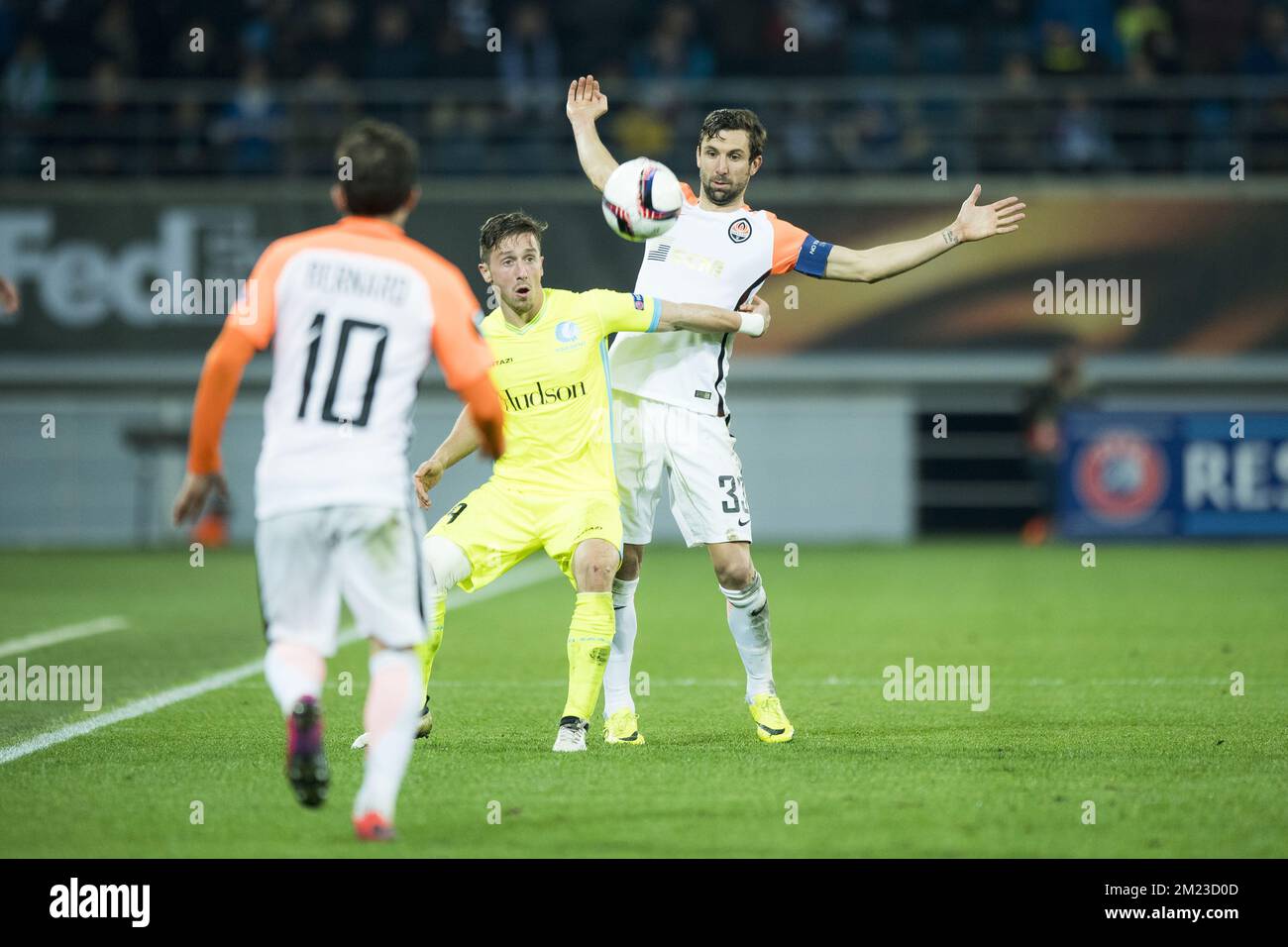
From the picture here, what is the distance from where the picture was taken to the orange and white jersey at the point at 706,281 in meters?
7.84

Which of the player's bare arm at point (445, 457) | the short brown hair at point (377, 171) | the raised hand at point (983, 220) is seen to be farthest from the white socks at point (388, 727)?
the raised hand at point (983, 220)

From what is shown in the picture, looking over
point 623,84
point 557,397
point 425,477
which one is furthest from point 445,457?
point 623,84

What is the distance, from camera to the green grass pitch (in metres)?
5.59

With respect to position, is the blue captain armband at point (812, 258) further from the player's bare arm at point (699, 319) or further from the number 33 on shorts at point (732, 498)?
the number 33 on shorts at point (732, 498)

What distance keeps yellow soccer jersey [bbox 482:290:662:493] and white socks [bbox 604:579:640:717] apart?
1.69 feet

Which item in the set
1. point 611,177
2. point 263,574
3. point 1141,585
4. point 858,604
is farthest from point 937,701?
point 1141,585

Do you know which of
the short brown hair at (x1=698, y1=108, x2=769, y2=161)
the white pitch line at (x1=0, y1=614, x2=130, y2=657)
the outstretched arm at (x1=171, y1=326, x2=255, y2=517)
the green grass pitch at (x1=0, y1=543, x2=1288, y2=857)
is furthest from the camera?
the white pitch line at (x1=0, y1=614, x2=130, y2=657)

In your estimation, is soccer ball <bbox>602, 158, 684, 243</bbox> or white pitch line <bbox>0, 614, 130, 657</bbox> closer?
soccer ball <bbox>602, 158, 684, 243</bbox>

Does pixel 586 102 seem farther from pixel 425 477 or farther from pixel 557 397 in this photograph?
pixel 425 477

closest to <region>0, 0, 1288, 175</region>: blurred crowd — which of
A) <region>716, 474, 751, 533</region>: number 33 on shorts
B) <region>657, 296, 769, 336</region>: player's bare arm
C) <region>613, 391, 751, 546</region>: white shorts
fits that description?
<region>613, 391, 751, 546</region>: white shorts

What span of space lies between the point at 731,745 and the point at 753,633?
586 mm

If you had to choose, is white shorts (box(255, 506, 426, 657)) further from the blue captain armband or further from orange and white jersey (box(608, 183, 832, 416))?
the blue captain armband
